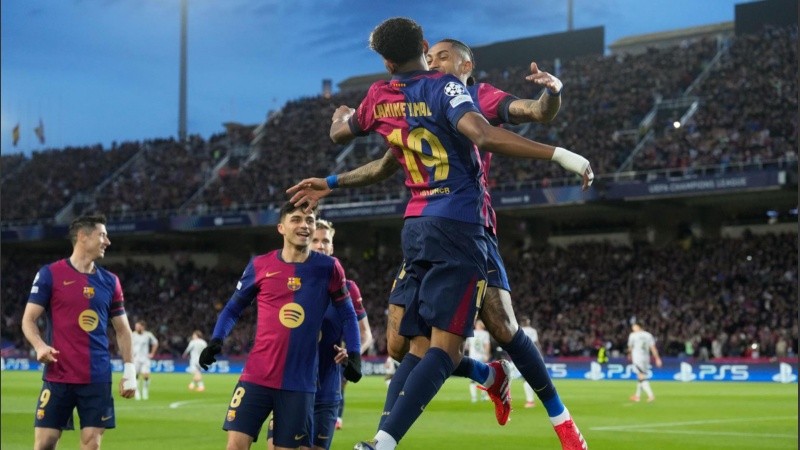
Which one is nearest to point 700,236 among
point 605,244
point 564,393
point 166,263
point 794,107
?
point 605,244

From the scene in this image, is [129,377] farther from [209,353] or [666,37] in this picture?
[666,37]

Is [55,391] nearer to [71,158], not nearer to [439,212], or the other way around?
[439,212]

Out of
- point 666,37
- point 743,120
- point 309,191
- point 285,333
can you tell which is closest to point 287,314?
point 285,333

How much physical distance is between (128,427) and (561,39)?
43.2m

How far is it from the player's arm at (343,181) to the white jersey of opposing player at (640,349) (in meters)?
20.2

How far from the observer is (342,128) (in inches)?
272

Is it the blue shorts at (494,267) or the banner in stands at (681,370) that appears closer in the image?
the blue shorts at (494,267)

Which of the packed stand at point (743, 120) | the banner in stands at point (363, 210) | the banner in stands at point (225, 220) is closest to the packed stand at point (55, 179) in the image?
the banner in stands at point (225, 220)

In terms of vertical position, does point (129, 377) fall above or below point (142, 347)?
above

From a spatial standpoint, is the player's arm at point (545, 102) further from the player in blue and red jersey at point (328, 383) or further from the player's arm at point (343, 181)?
the player in blue and red jersey at point (328, 383)

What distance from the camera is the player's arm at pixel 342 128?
22.4 feet

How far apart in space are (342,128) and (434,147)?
74cm

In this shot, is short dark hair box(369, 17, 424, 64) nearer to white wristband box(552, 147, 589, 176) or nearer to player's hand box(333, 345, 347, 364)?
white wristband box(552, 147, 589, 176)

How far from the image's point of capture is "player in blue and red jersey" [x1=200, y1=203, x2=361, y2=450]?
8.19m
